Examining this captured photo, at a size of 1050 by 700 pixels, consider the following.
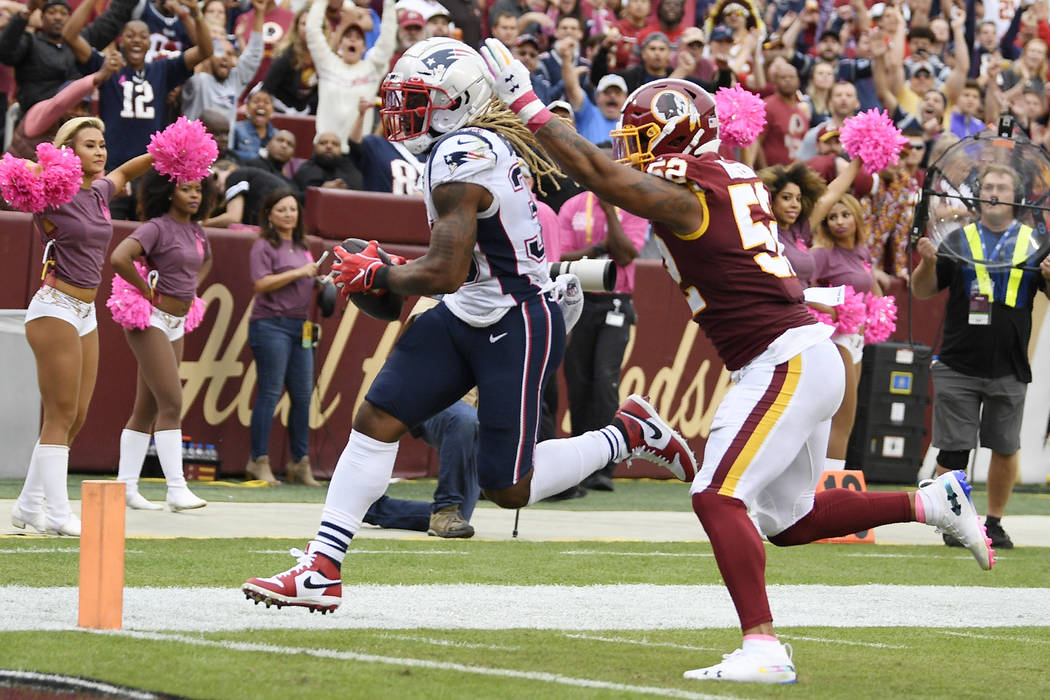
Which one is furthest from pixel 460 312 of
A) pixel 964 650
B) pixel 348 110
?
pixel 348 110

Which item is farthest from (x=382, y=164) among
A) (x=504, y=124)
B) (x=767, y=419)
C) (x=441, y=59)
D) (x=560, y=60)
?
(x=767, y=419)

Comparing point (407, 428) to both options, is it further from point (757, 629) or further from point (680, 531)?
point (680, 531)

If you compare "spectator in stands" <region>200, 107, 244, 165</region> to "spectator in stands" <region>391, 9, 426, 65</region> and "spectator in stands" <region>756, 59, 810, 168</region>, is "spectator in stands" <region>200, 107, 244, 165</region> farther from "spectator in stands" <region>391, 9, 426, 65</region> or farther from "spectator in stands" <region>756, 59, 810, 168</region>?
"spectator in stands" <region>756, 59, 810, 168</region>

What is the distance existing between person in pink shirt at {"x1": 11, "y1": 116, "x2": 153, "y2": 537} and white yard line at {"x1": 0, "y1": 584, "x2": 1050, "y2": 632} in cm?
192

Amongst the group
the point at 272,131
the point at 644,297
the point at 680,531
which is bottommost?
the point at 680,531

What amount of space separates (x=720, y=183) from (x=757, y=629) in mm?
1425

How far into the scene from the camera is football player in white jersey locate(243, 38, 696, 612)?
5805 millimetres

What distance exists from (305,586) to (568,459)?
4.05ft

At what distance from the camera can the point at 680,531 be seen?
406 inches

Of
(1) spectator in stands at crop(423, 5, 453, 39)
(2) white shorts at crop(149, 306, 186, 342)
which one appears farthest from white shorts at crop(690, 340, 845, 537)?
(1) spectator in stands at crop(423, 5, 453, 39)

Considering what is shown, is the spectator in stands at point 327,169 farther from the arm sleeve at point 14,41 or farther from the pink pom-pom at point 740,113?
the pink pom-pom at point 740,113

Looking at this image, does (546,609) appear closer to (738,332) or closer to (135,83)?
(738,332)

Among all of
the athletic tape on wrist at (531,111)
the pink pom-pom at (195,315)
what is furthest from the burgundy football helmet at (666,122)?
the pink pom-pom at (195,315)

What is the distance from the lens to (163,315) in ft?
32.4
